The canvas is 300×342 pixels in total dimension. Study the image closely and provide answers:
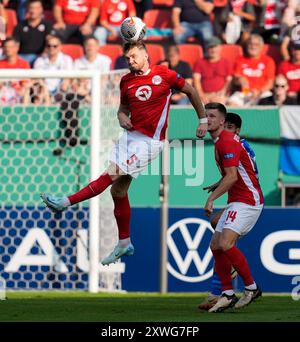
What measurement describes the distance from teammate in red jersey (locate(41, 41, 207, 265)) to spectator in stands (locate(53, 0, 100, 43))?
840cm

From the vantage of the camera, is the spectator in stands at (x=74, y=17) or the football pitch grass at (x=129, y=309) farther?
the spectator in stands at (x=74, y=17)

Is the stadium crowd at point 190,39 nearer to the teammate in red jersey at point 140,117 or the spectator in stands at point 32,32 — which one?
the spectator in stands at point 32,32

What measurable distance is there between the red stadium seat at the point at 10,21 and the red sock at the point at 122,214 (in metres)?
8.80

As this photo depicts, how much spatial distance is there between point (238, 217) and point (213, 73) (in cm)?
794

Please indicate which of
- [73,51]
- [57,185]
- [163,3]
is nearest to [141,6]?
[163,3]

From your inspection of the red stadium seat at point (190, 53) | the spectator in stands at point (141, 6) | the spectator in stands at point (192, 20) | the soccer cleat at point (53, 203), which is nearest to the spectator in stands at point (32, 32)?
the spectator in stands at point (141, 6)

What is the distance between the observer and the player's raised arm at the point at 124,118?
433 inches

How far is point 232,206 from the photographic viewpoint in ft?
35.6

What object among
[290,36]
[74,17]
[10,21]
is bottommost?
[290,36]

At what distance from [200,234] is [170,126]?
5.98 ft

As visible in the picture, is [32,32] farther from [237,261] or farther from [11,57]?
[237,261]

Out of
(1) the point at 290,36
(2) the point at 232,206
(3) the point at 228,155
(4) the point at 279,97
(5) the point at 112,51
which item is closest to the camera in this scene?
(3) the point at 228,155
